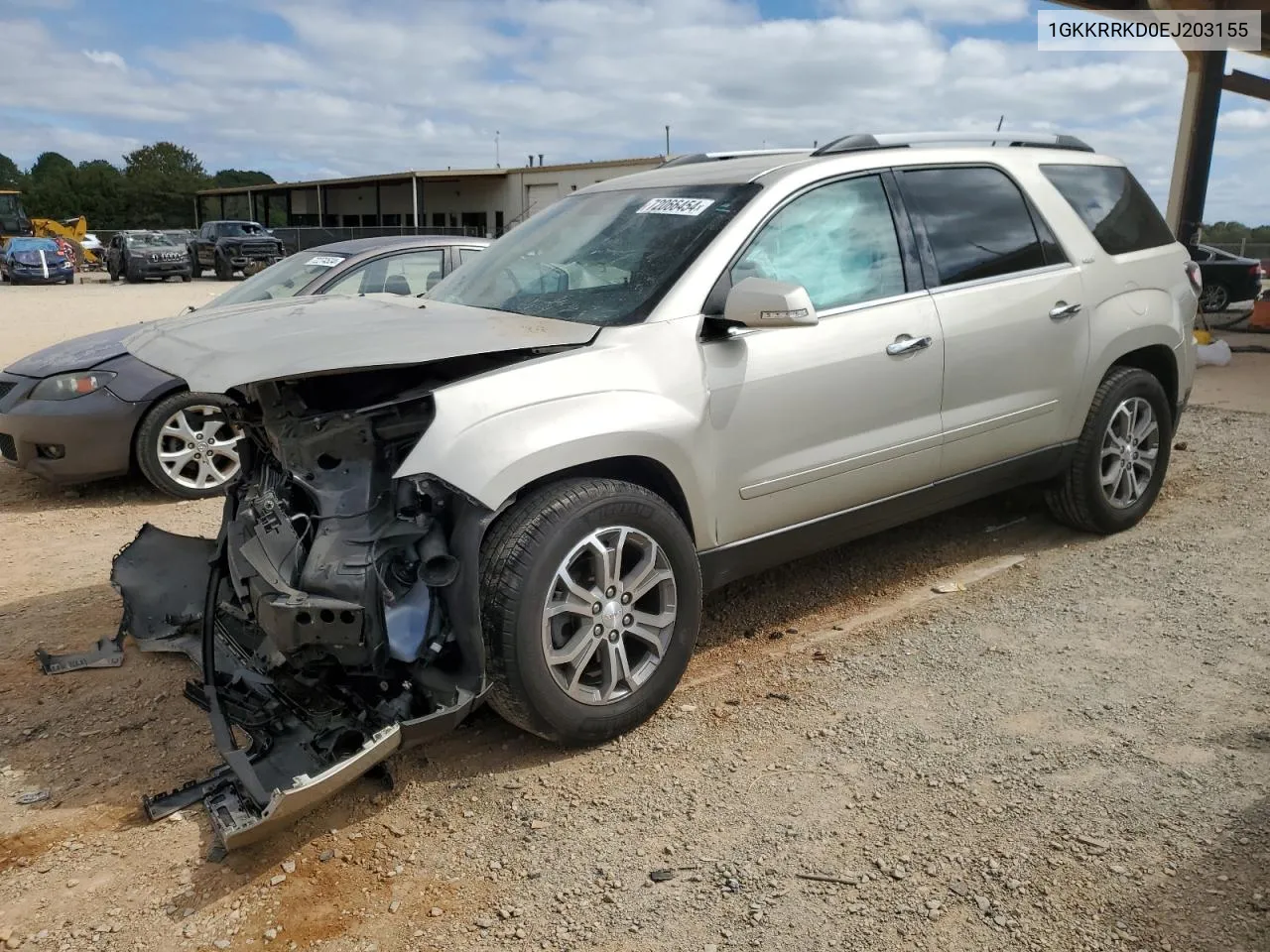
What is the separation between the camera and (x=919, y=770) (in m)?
3.13

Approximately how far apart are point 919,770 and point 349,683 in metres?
1.84

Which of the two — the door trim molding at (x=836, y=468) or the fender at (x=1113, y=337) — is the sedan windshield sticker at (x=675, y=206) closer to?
the door trim molding at (x=836, y=468)

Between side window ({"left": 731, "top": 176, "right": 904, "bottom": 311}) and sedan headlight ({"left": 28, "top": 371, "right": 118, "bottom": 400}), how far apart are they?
430 centimetres

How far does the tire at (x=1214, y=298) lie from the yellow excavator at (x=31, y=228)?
40.2 m

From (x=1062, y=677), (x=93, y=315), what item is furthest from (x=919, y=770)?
(x=93, y=315)

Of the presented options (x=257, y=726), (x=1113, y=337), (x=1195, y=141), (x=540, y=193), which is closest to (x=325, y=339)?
(x=257, y=726)

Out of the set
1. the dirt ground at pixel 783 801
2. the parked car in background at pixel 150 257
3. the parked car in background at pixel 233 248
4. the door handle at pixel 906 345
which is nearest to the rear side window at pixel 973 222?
the door handle at pixel 906 345

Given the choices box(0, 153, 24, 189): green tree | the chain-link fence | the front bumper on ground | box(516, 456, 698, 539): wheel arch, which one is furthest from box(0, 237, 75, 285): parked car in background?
box(0, 153, 24, 189): green tree

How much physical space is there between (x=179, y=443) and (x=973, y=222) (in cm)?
482

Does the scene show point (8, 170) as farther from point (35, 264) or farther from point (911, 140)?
point (911, 140)

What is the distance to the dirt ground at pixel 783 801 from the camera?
2.52m

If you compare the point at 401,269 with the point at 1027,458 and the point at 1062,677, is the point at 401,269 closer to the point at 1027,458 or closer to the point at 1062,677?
the point at 1027,458

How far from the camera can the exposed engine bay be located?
2.87 meters

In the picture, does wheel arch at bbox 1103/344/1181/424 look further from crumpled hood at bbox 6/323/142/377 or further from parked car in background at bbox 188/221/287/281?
parked car in background at bbox 188/221/287/281
